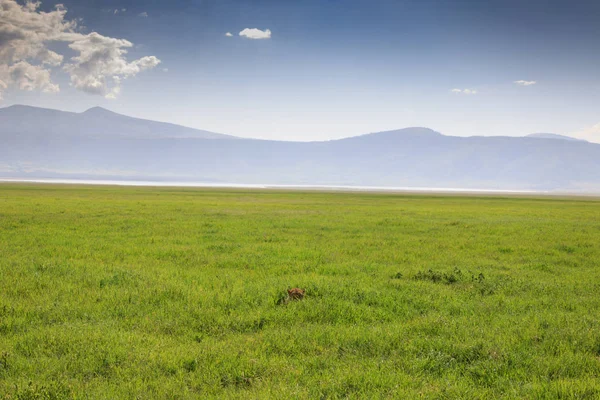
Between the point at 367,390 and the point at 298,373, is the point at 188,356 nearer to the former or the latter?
the point at 298,373

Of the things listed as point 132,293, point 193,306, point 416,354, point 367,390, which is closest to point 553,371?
point 416,354

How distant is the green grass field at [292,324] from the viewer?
723cm

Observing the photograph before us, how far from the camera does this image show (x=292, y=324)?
1001 centimetres

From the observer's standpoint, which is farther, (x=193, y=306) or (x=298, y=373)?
(x=193, y=306)

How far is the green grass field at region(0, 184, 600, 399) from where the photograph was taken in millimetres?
7230

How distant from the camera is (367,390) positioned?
700 centimetres

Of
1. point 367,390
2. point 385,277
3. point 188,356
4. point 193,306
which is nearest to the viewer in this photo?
point 367,390

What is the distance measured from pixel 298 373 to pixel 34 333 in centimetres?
545

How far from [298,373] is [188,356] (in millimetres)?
2047

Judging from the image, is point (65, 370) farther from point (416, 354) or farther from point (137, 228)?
point (137, 228)

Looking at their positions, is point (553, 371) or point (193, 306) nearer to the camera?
point (553, 371)

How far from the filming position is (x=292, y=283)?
13.3m

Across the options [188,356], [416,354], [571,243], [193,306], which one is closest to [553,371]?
[416,354]

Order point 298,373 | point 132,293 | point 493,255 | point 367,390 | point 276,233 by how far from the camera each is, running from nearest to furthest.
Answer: point 367,390 < point 298,373 < point 132,293 < point 493,255 < point 276,233
